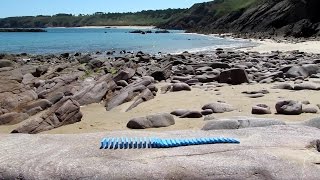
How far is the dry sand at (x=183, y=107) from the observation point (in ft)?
24.3

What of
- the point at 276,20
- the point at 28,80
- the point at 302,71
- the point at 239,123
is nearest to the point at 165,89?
the point at 302,71

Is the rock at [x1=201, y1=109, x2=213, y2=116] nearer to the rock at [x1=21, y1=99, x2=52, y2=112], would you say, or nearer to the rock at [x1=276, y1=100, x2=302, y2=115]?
the rock at [x1=276, y1=100, x2=302, y2=115]

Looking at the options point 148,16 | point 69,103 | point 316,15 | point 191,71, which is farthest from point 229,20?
point 148,16

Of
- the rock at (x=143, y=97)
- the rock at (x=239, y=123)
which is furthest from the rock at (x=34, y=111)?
the rock at (x=239, y=123)

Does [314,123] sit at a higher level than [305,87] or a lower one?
higher

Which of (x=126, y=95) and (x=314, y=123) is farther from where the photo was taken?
(x=126, y=95)

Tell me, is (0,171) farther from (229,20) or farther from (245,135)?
(229,20)

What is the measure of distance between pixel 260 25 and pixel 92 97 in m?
62.2

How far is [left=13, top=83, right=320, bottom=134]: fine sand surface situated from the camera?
740cm

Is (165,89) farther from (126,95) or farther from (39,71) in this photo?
(39,71)

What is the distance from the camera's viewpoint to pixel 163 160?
4172 millimetres

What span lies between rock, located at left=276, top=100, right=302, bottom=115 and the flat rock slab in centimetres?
290

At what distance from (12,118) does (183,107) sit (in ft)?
11.3

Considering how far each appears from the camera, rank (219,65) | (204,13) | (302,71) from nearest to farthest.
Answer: (302,71)
(219,65)
(204,13)
